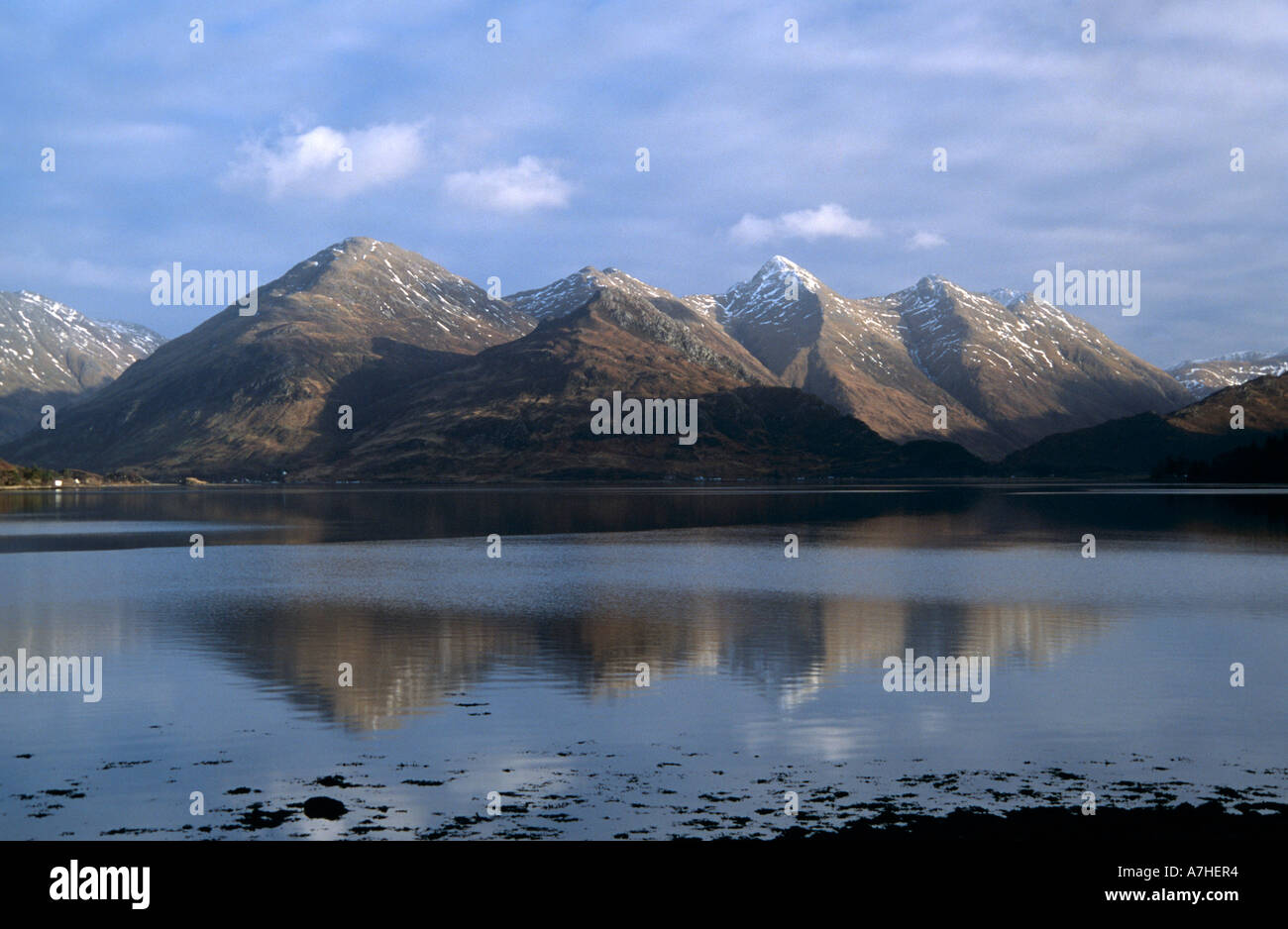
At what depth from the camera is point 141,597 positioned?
226ft

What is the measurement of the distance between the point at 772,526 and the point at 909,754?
119 m

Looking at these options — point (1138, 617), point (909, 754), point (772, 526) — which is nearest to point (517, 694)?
point (909, 754)

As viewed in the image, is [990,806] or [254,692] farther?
[254,692]

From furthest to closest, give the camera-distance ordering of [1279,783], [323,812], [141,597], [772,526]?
[772,526], [141,597], [1279,783], [323,812]

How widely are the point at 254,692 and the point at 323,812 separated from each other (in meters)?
16.4

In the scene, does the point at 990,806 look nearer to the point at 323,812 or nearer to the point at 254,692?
the point at 323,812

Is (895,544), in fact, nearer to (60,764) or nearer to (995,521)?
(995,521)

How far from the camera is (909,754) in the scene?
102 feet

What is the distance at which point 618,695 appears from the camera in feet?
131

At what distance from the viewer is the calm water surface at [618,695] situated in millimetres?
26828

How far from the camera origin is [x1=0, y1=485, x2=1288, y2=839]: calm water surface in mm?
26828
